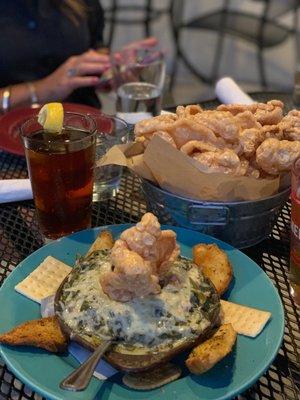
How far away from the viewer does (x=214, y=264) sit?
76 cm

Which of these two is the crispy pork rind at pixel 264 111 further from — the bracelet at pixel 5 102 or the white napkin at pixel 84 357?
the bracelet at pixel 5 102

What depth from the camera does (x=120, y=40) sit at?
3711 millimetres

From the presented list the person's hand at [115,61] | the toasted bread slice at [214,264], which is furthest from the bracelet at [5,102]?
the toasted bread slice at [214,264]

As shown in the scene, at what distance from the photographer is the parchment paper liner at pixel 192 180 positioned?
809 millimetres

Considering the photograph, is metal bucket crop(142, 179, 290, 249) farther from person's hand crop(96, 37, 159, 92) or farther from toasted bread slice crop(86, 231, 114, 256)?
person's hand crop(96, 37, 159, 92)

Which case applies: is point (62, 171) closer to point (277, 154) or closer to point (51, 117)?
point (51, 117)

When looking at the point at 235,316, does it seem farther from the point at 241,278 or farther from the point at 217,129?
the point at 217,129

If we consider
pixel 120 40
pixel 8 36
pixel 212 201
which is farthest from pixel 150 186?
pixel 120 40

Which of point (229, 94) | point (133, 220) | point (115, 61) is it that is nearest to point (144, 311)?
point (133, 220)

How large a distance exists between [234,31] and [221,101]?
6.16ft

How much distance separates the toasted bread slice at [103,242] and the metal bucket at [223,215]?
11 centimetres

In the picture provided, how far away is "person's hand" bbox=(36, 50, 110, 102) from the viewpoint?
160 centimetres

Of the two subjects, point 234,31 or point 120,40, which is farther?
point 120,40

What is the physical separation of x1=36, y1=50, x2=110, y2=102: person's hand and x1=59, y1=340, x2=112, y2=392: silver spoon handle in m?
1.14
